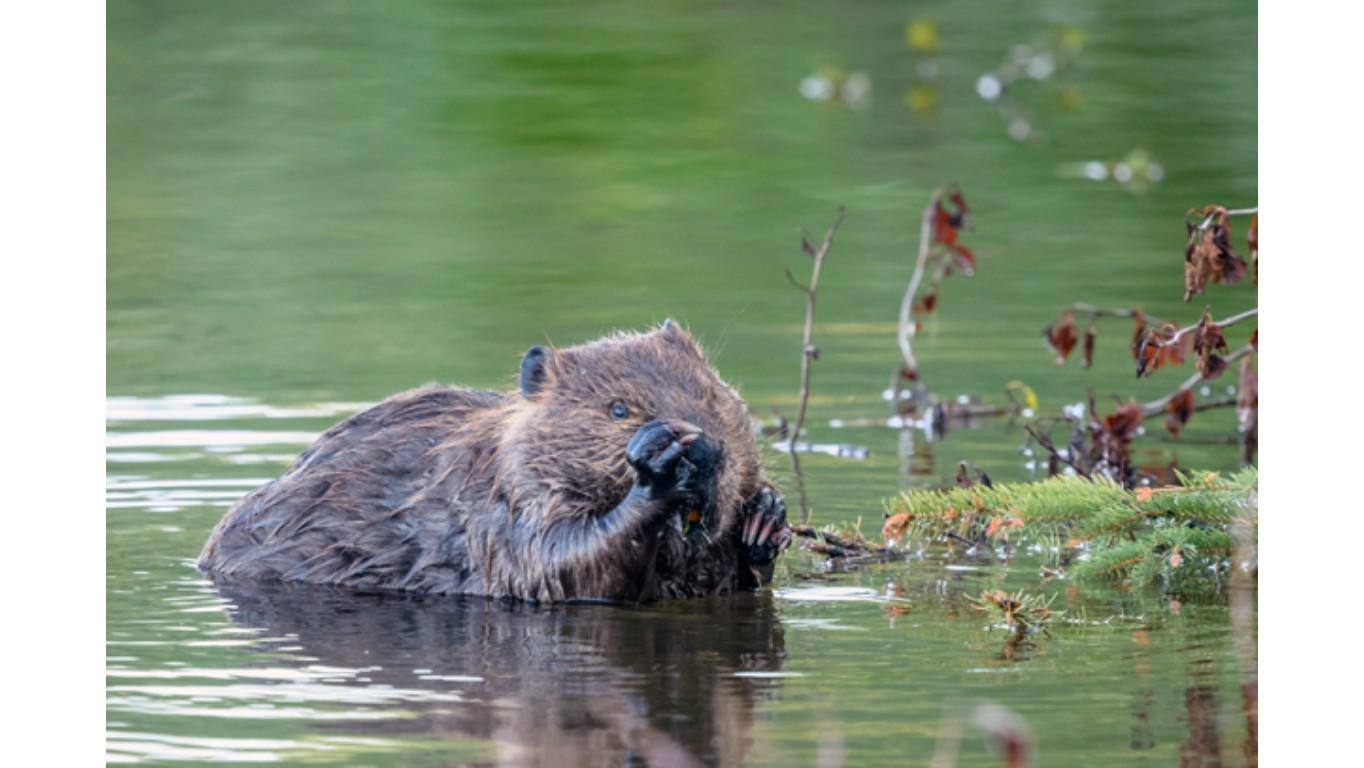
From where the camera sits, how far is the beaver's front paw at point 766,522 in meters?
5.78

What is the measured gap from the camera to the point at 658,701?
4797 mm

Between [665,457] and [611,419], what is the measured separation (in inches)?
13.3

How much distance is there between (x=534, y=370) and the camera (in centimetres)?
580

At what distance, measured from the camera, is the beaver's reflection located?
4.47 m

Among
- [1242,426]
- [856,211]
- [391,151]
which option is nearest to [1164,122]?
[856,211]

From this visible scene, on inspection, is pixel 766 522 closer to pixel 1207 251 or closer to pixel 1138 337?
pixel 1207 251

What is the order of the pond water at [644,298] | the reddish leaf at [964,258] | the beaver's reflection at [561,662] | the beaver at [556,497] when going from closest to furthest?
the beaver's reflection at [561,662] → the pond water at [644,298] → the beaver at [556,497] → the reddish leaf at [964,258]

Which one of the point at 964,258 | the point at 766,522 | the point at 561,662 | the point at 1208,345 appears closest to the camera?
the point at 561,662

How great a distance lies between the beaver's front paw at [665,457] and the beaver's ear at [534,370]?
0.44 m

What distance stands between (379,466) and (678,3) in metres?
A: 12.3

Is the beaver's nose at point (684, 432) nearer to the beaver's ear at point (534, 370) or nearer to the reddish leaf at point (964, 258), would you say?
the beaver's ear at point (534, 370)

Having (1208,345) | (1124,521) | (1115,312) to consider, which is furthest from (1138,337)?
(1124,521)

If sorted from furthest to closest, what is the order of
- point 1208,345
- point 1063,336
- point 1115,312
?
point 1063,336, point 1115,312, point 1208,345

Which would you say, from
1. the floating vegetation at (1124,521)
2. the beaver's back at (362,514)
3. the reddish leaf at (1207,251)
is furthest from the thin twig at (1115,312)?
the beaver's back at (362,514)
